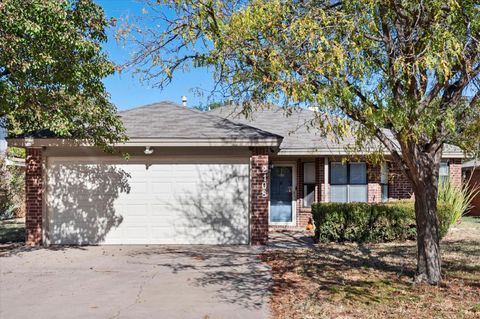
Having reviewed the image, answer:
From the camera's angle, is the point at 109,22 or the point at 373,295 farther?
the point at 109,22

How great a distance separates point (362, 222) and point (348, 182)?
3.42 metres

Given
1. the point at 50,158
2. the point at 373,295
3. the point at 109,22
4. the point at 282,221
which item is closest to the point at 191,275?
the point at 373,295

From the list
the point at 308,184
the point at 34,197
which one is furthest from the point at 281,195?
the point at 34,197

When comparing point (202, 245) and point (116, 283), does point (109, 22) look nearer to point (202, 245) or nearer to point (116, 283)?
point (116, 283)

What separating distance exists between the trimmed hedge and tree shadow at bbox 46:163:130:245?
523 cm

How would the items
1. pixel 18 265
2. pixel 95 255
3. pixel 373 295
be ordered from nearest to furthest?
pixel 373 295
pixel 18 265
pixel 95 255

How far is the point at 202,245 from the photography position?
12203 millimetres

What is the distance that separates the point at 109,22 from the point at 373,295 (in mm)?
7049

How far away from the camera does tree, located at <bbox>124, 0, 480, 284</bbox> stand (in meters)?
5.85

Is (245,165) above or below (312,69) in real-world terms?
below

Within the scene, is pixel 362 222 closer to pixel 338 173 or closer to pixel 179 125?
pixel 338 173

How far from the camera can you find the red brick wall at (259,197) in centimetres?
1203

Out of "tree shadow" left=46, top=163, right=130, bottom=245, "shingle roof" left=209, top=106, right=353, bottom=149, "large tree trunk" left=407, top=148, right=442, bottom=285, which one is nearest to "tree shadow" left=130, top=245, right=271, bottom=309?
"tree shadow" left=46, top=163, right=130, bottom=245

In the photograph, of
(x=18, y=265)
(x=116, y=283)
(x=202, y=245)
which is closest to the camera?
(x=116, y=283)
